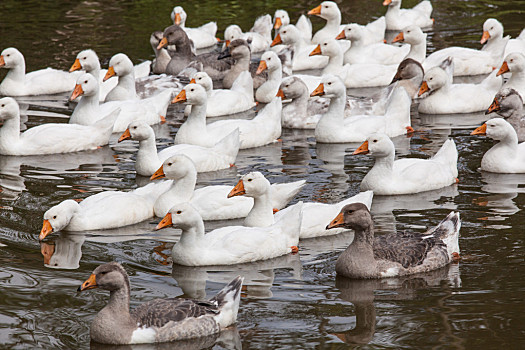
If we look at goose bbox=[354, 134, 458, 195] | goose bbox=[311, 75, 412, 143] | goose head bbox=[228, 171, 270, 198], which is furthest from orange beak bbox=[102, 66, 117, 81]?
goose head bbox=[228, 171, 270, 198]

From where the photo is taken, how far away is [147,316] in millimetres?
8023

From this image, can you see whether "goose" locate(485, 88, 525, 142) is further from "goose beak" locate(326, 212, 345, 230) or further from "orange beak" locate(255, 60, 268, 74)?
"goose beak" locate(326, 212, 345, 230)

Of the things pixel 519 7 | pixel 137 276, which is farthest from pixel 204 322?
pixel 519 7

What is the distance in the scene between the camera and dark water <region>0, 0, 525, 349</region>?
821cm

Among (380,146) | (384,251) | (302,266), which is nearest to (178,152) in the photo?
(380,146)

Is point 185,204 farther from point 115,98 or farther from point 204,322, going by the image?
point 115,98

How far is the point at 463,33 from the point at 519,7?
12.5ft

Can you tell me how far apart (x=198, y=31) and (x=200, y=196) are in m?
11.7

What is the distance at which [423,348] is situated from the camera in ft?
25.9

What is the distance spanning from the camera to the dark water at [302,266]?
26.9ft

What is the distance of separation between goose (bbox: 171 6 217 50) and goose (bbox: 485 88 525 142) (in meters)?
9.59

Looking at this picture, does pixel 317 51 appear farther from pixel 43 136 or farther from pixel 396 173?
pixel 396 173

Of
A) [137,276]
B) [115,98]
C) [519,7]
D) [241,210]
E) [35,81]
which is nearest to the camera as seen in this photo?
[137,276]

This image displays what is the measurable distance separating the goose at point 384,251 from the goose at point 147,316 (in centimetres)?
172
